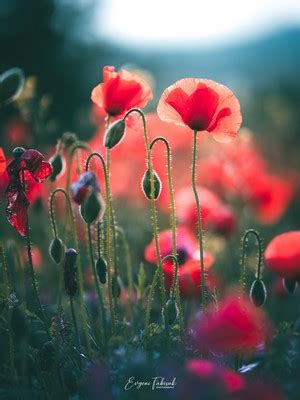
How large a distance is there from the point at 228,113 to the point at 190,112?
13 centimetres

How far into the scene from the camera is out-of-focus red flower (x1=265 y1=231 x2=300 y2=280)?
71.7 inches

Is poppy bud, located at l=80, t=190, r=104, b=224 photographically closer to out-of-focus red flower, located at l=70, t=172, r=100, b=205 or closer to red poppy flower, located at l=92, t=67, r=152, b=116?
out-of-focus red flower, located at l=70, t=172, r=100, b=205

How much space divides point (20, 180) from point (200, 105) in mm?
556

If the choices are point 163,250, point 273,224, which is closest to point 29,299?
point 163,250

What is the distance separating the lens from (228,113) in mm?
1745

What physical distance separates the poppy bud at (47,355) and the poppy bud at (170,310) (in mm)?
319

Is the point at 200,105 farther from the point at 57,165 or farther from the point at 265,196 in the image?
the point at 265,196

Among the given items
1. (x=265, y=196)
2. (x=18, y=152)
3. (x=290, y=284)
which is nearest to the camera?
(x=18, y=152)

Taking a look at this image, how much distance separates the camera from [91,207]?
4.95 feet

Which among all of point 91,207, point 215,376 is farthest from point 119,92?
point 215,376

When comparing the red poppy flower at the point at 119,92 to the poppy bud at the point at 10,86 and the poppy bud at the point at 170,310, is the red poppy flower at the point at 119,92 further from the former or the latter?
the poppy bud at the point at 170,310

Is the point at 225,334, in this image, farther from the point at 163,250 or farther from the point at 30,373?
the point at 163,250

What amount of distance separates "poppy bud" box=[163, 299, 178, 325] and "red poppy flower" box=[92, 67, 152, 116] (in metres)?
0.62

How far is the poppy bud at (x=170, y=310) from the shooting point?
5.30 ft
